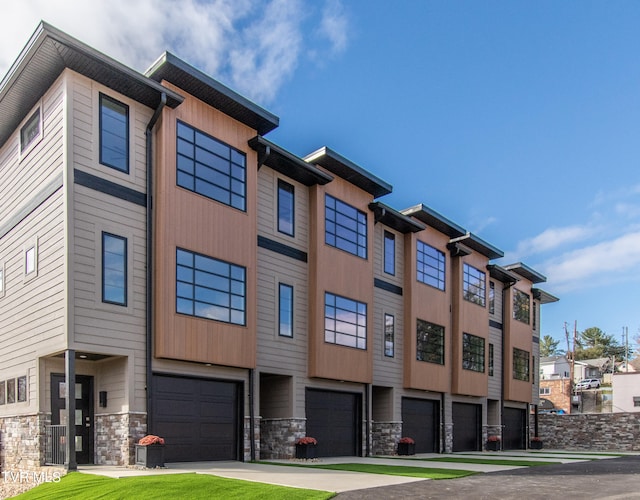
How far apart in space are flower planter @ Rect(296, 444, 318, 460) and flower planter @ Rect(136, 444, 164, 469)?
5.02m

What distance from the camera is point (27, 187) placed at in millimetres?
15023

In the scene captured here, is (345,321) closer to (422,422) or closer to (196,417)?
(196,417)

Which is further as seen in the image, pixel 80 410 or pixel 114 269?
pixel 80 410

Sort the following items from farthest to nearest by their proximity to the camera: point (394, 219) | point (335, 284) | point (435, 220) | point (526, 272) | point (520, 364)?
point (526, 272) < point (520, 364) < point (435, 220) < point (394, 219) < point (335, 284)

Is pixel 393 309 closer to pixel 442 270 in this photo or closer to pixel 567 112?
pixel 442 270

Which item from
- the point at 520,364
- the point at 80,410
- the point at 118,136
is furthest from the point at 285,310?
the point at 520,364

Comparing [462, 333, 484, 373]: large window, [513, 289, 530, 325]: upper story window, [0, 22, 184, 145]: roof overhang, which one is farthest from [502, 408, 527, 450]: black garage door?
[0, 22, 184, 145]: roof overhang

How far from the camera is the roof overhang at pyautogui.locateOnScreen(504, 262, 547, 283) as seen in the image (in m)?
30.6

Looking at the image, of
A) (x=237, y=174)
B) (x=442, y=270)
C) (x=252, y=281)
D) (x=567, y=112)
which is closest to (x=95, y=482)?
(x=252, y=281)

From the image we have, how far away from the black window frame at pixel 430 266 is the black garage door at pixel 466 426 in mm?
5293

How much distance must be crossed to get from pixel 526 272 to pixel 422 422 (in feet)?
37.1

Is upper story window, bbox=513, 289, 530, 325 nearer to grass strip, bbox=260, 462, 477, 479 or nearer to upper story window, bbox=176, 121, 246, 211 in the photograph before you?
grass strip, bbox=260, 462, 477, 479

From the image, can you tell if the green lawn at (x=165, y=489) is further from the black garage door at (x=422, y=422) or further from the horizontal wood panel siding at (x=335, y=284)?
the black garage door at (x=422, y=422)

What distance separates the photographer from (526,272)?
103ft
